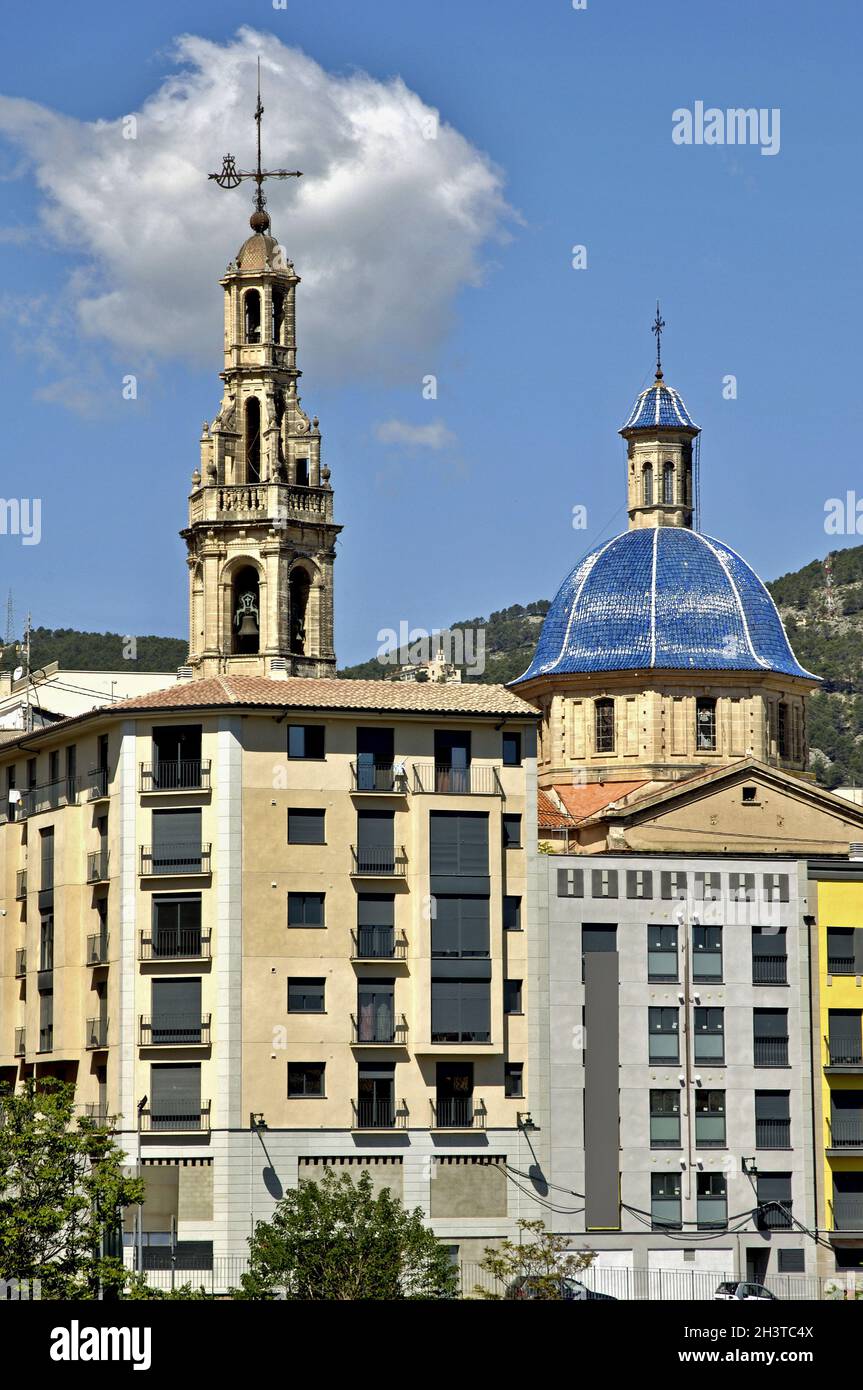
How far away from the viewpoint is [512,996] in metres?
91.3

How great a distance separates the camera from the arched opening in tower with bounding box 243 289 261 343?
12094cm

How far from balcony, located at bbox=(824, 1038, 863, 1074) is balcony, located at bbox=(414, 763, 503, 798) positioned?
14056mm

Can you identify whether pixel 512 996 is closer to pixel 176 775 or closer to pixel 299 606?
pixel 176 775

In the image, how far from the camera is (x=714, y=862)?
95500 millimetres

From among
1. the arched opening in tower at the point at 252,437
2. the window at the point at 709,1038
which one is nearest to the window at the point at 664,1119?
the window at the point at 709,1038

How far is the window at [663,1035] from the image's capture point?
92438mm

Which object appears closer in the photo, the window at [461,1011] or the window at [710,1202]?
the window at [461,1011]

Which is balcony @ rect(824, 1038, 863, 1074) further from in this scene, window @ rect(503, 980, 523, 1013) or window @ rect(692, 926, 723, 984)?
window @ rect(503, 980, 523, 1013)

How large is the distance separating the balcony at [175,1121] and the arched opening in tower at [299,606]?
109ft

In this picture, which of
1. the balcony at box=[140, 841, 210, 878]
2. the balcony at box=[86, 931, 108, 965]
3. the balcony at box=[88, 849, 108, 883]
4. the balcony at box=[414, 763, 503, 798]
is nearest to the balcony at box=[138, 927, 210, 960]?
the balcony at box=[140, 841, 210, 878]

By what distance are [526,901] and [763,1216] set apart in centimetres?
1280

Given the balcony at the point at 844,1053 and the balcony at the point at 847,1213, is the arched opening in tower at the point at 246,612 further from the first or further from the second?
the balcony at the point at 847,1213
